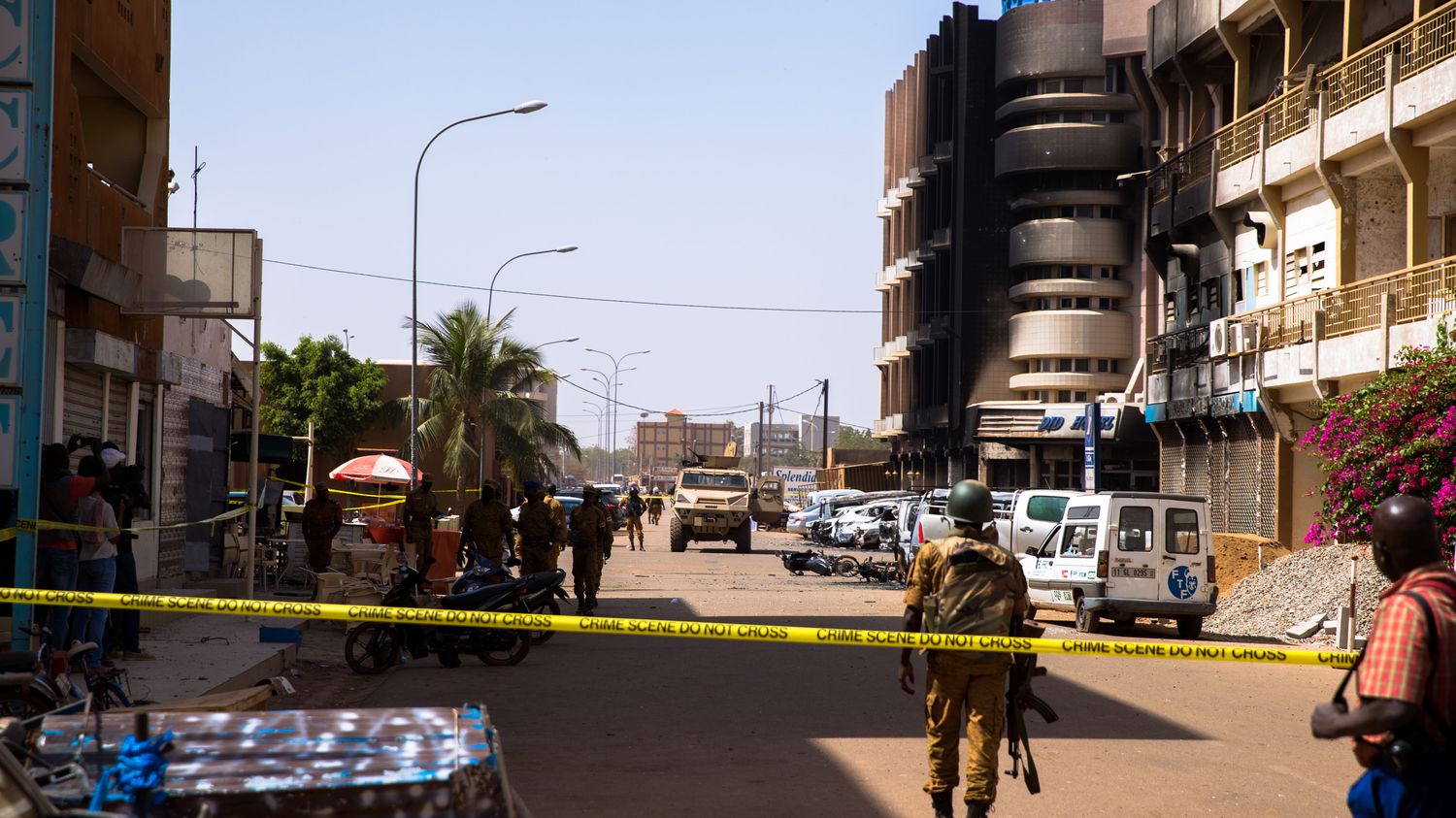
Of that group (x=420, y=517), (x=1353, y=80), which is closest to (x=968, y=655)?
(x=420, y=517)

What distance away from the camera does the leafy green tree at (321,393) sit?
5688 cm

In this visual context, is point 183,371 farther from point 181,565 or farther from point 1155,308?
point 1155,308

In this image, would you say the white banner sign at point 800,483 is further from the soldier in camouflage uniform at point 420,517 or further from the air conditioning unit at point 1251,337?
the soldier in camouflage uniform at point 420,517

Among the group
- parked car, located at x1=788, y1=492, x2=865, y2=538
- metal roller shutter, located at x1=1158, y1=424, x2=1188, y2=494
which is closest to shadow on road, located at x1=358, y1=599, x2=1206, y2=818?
metal roller shutter, located at x1=1158, y1=424, x2=1188, y2=494

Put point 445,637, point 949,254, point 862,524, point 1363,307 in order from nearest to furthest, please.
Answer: point 445,637 < point 1363,307 < point 862,524 < point 949,254

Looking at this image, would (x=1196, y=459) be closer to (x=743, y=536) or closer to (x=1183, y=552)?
(x=1183, y=552)

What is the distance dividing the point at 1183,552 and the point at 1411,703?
15.2 m

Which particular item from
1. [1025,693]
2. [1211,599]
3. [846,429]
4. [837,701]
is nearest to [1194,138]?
[1211,599]

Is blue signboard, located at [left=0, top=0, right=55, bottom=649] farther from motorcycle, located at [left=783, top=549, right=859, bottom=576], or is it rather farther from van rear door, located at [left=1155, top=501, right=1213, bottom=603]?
motorcycle, located at [left=783, top=549, right=859, bottom=576]

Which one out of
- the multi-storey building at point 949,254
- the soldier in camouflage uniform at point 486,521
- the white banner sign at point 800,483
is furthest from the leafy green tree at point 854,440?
the soldier in camouflage uniform at point 486,521

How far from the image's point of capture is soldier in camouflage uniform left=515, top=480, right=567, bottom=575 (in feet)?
59.9

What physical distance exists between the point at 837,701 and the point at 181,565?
1188 cm

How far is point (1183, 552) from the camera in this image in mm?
18594

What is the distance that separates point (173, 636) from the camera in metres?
14.5
